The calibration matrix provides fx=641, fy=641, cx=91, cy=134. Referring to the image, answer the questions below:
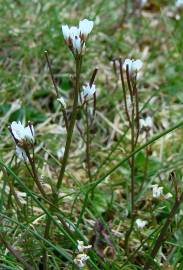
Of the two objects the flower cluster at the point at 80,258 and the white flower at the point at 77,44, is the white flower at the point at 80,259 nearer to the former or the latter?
the flower cluster at the point at 80,258

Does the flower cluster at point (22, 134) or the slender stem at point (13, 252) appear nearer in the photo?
the flower cluster at point (22, 134)

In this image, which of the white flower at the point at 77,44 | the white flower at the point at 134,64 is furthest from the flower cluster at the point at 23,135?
the white flower at the point at 134,64

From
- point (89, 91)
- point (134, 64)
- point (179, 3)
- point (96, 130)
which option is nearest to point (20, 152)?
point (89, 91)

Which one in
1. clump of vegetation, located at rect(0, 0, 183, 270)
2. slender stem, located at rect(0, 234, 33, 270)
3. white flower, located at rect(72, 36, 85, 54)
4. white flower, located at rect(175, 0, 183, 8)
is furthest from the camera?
white flower, located at rect(175, 0, 183, 8)

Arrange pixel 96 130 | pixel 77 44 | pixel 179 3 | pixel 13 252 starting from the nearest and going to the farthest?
pixel 77 44 → pixel 13 252 → pixel 96 130 → pixel 179 3

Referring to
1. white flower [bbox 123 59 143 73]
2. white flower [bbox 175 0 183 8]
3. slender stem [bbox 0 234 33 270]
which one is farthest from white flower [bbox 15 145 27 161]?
white flower [bbox 175 0 183 8]

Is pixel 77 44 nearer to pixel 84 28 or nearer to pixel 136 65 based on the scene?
pixel 84 28

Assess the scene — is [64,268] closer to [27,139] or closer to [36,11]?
[27,139]

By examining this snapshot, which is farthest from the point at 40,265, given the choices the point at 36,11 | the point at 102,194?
the point at 36,11

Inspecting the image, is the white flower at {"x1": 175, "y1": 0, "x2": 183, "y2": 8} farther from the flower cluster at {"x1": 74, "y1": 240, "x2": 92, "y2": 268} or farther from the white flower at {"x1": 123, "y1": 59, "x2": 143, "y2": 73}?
the flower cluster at {"x1": 74, "y1": 240, "x2": 92, "y2": 268}
